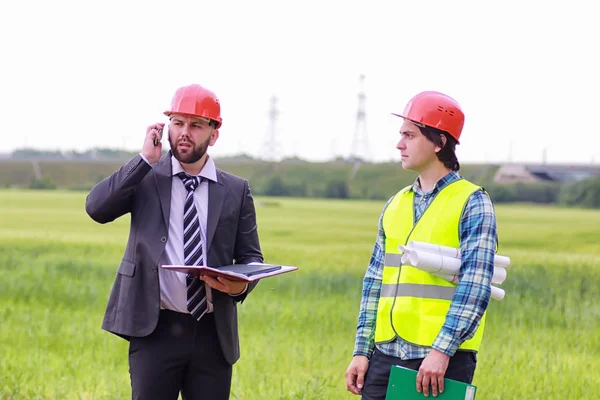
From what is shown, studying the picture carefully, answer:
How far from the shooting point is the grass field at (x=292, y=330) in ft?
23.1

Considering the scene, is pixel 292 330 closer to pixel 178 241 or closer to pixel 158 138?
pixel 178 241

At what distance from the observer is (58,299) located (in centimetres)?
1259

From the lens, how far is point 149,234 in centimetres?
395

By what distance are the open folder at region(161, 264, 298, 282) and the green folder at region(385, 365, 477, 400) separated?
67cm

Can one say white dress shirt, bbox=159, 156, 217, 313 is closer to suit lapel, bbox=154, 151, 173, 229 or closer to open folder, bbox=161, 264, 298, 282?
suit lapel, bbox=154, 151, 173, 229

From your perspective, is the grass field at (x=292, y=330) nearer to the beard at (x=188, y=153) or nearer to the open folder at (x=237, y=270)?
the open folder at (x=237, y=270)

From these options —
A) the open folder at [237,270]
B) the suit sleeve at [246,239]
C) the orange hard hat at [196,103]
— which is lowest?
the open folder at [237,270]

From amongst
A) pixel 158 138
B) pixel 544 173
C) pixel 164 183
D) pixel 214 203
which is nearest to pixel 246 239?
pixel 214 203

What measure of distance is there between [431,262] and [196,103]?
138 cm

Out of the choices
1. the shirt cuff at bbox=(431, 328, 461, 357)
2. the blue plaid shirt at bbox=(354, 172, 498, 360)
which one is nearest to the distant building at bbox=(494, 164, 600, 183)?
the blue plaid shirt at bbox=(354, 172, 498, 360)

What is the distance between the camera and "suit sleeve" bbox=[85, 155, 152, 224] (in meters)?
3.87

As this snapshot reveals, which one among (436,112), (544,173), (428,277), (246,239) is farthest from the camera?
(544,173)

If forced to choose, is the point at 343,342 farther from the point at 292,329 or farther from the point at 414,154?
the point at 414,154

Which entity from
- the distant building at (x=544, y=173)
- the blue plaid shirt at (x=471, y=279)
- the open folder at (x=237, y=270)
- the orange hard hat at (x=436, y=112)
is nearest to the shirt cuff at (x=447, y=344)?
the blue plaid shirt at (x=471, y=279)
